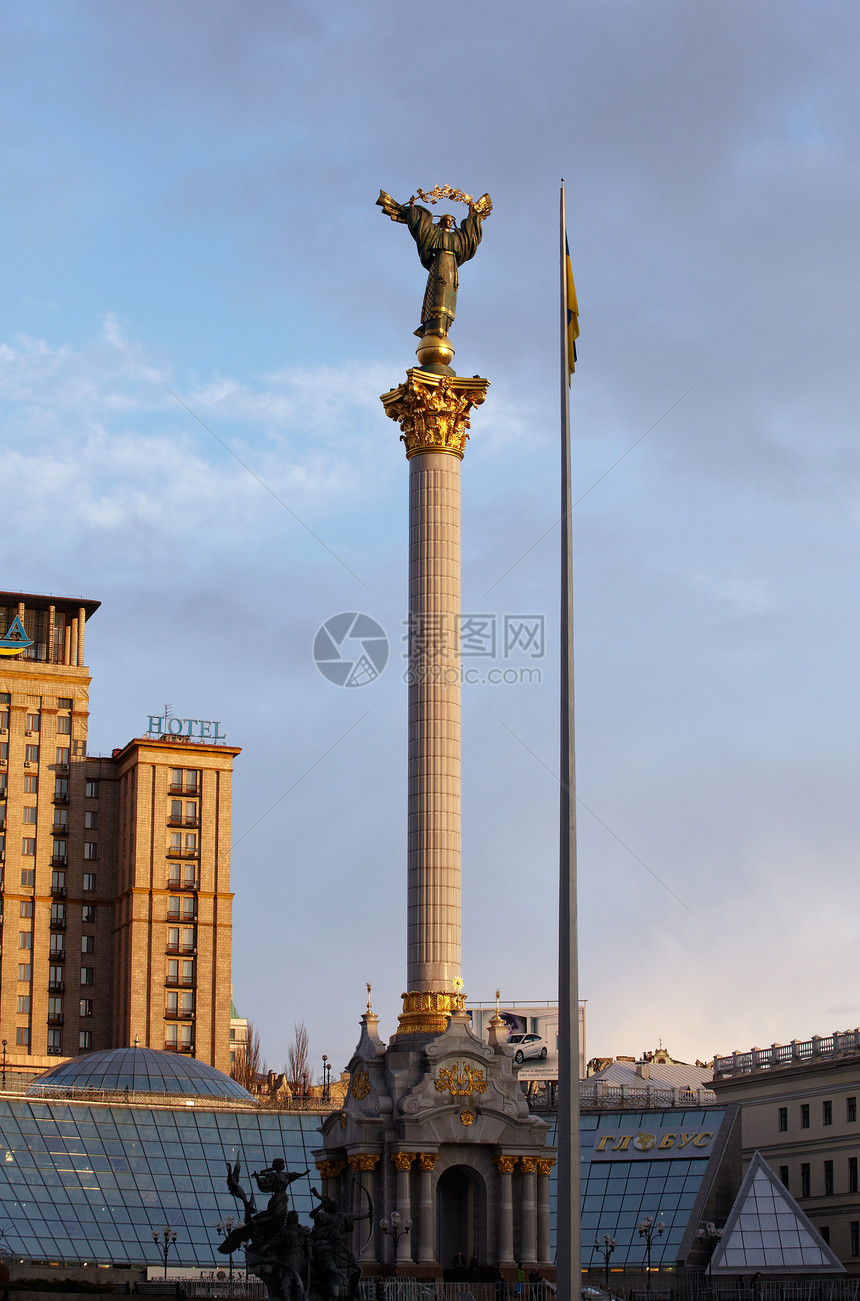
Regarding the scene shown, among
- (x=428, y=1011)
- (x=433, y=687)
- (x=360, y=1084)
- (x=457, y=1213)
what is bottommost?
(x=457, y=1213)

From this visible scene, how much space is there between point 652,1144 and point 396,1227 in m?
30.2

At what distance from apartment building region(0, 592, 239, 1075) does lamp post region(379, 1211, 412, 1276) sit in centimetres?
6293

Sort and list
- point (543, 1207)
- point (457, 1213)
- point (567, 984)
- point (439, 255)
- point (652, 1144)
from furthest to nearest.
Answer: point (652, 1144) < point (439, 255) < point (457, 1213) < point (543, 1207) < point (567, 984)

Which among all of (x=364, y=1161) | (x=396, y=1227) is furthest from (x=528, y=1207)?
(x=364, y=1161)

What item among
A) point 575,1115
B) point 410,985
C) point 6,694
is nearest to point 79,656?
point 6,694

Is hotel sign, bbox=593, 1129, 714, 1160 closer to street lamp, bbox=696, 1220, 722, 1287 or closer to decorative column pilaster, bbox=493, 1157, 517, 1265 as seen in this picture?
street lamp, bbox=696, 1220, 722, 1287

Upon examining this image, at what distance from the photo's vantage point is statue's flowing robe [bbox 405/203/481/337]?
6075 cm

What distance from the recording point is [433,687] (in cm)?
5634

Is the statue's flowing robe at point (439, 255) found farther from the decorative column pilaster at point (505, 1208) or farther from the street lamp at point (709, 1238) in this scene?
the street lamp at point (709, 1238)

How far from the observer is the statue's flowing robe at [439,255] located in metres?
60.8

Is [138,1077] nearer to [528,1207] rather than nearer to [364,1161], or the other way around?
[364,1161]

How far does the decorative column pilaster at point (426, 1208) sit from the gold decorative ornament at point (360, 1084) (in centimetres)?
325

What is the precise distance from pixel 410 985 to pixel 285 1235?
62.9ft

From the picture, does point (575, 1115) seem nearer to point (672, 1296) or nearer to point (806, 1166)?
point (672, 1296)
